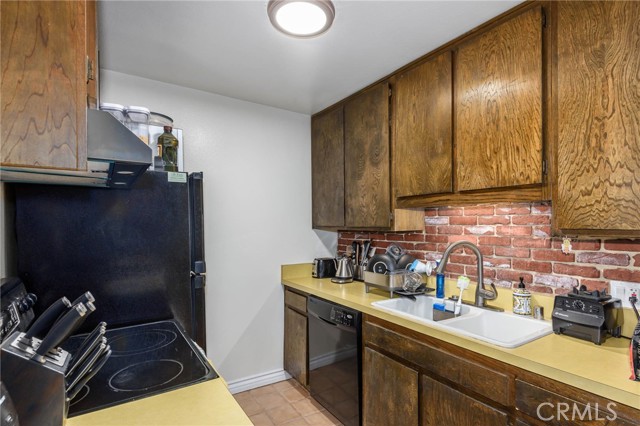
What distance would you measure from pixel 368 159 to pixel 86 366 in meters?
2.02

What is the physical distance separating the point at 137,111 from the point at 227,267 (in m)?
1.34

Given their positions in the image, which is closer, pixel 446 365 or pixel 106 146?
pixel 106 146

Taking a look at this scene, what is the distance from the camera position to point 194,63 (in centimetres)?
210

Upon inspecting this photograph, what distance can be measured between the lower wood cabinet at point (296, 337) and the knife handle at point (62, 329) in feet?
6.46

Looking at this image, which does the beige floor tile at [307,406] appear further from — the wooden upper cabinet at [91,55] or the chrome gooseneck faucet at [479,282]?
the wooden upper cabinet at [91,55]

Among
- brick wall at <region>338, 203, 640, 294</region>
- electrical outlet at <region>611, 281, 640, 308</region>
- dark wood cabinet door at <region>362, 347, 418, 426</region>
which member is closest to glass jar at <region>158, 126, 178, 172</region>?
dark wood cabinet door at <region>362, 347, 418, 426</region>

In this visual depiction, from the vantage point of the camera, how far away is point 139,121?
189 centimetres

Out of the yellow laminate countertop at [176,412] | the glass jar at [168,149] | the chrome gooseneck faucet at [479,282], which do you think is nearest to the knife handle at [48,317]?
the yellow laminate countertop at [176,412]

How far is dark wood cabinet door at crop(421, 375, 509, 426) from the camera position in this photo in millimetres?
1351

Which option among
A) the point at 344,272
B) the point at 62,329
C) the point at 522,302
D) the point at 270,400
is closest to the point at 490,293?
the point at 522,302

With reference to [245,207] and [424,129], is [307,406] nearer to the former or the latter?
[245,207]


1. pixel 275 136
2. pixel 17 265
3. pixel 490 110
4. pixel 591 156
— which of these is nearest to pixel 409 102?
pixel 490 110

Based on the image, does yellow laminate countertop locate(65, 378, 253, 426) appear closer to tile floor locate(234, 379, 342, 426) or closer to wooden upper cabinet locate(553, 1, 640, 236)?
wooden upper cabinet locate(553, 1, 640, 236)

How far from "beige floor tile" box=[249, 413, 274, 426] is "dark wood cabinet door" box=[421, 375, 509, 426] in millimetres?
1167
